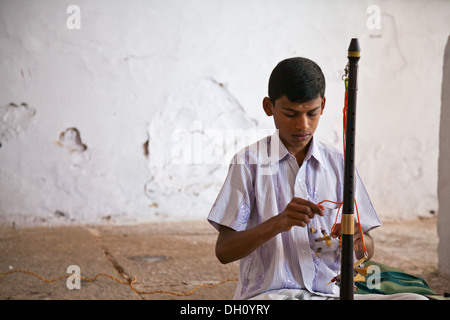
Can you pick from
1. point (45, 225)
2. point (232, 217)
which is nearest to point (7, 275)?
point (45, 225)

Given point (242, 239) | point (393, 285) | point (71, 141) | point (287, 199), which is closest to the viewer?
point (242, 239)

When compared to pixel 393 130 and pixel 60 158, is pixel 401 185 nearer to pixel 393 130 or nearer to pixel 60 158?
pixel 393 130

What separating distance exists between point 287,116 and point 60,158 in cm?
421

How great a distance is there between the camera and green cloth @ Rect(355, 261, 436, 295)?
2295mm

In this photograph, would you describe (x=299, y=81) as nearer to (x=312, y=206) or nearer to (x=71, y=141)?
(x=312, y=206)

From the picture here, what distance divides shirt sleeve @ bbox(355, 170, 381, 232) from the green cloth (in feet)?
1.91

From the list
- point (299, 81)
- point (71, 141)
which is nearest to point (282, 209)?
point (299, 81)

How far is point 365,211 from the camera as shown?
1.76m

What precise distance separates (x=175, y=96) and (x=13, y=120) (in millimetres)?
1583

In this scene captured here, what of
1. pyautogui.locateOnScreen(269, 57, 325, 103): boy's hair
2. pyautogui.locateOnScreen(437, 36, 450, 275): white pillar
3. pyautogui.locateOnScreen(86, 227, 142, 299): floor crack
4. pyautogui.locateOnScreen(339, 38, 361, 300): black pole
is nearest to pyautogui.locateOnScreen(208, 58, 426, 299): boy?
pyautogui.locateOnScreen(269, 57, 325, 103): boy's hair

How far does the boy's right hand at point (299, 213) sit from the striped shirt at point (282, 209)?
22 centimetres

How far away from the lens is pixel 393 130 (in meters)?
6.25

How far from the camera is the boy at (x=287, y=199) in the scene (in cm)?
162

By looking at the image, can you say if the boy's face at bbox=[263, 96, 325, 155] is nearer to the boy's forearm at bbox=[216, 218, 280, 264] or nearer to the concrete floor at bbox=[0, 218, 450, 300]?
the boy's forearm at bbox=[216, 218, 280, 264]
